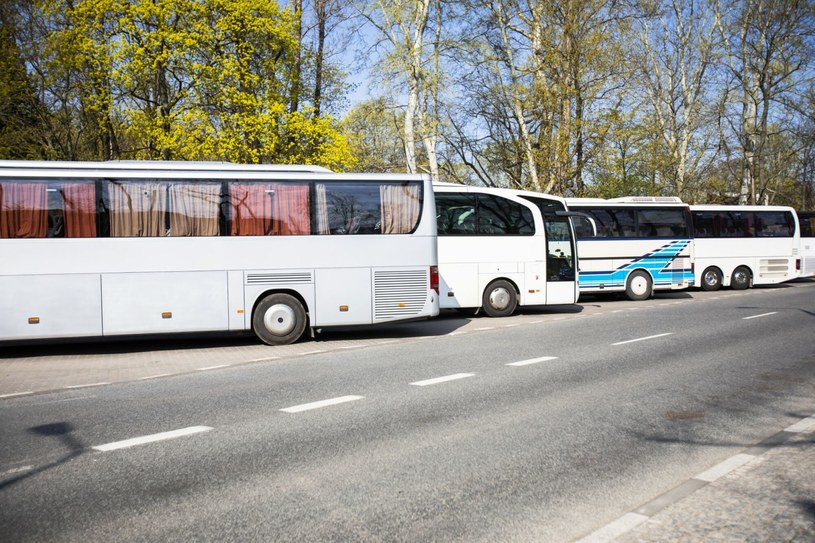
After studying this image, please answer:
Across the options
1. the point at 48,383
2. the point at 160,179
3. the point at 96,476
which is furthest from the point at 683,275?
the point at 96,476

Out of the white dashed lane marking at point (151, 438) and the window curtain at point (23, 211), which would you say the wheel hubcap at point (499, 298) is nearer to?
the window curtain at point (23, 211)

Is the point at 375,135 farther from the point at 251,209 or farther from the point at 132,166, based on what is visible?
the point at 132,166

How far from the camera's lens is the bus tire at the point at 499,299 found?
62.5 ft

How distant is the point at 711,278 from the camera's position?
28.9 meters

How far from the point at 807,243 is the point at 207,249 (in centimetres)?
2972

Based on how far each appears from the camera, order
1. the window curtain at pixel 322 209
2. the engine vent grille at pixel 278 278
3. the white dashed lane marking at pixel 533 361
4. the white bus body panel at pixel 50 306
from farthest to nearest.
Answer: the window curtain at pixel 322 209 < the engine vent grille at pixel 278 278 < the white bus body panel at pixel 50 306 < the white dashed lane marking at pixel 533 361

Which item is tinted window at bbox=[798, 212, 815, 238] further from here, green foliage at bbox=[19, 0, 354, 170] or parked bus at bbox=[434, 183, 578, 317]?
green foliage at bbox=[19, 0, 354, 170]

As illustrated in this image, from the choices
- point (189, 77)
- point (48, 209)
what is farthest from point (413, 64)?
point (48, 209)

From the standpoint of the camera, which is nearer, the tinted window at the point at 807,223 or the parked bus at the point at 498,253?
the parked bus at the point at 498,253

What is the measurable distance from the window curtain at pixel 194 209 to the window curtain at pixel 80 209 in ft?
4.24

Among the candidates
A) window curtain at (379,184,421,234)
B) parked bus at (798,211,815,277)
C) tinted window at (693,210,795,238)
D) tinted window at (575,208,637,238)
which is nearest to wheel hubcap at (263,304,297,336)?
window curtain at (379,184,421,234)

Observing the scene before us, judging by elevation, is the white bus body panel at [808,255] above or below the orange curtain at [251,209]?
below

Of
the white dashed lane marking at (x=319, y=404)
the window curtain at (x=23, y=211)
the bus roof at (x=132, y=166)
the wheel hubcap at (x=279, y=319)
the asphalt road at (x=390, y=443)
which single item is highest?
the bus roof at (x=132, y=166)

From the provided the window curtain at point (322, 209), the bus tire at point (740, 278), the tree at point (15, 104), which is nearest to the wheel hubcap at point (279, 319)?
the window curtain at point (322, 209)
